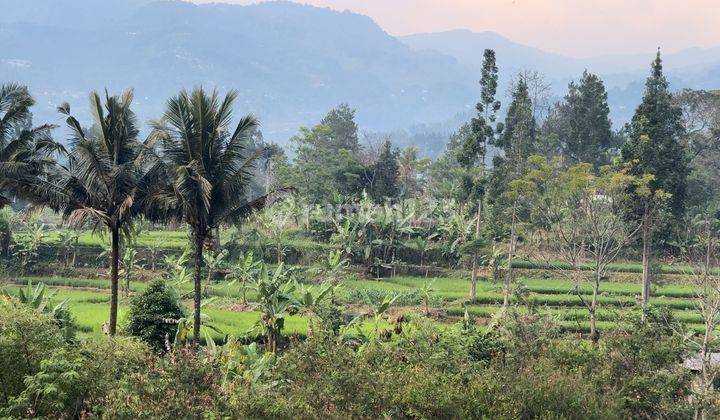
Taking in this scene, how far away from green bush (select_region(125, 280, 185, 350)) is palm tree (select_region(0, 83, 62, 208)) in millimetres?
3623

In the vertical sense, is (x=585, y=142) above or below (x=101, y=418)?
above

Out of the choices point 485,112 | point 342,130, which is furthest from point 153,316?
point 342,130

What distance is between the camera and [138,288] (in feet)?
86.3

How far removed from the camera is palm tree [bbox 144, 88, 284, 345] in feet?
44.4

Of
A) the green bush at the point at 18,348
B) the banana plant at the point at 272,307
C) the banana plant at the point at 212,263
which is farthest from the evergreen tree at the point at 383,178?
the green bush at the point at 18,348

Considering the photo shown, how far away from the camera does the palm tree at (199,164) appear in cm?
1353

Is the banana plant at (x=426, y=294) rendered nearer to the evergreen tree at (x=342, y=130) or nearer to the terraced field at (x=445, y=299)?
the terraced field at (x=445, y=299)

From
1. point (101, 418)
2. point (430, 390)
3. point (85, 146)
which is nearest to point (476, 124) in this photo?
point (85, 146)

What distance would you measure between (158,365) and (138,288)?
18397mm

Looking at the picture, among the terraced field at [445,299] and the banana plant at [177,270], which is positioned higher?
the banana plant at [177,270]

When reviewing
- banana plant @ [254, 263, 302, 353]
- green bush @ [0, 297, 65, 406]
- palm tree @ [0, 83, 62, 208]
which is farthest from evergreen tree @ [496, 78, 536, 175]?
green bush @ [0, 297, 65, 406]

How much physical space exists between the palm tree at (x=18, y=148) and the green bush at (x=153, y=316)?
3.62 m

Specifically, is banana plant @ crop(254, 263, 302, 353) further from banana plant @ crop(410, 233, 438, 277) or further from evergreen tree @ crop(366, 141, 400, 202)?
evergreen tree @ crop(366, 141, 400, 202)

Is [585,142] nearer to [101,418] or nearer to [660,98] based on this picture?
[660,98]
